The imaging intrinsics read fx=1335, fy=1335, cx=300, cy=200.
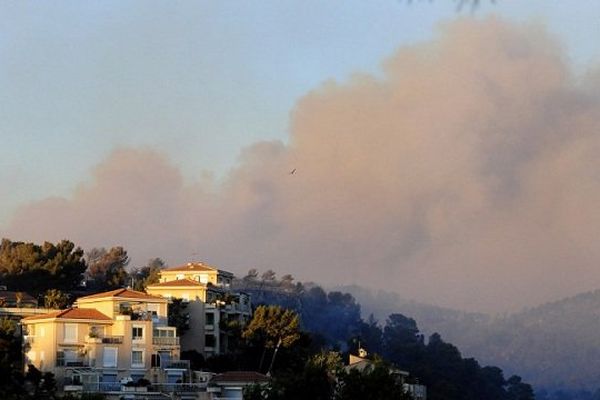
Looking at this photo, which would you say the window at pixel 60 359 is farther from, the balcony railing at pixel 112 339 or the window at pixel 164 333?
the window at pixel 164 333

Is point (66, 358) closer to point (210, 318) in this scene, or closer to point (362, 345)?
point (210, 318)

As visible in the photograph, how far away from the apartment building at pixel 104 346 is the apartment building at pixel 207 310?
7.77m

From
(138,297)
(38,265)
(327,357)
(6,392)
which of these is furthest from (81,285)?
(6,392)

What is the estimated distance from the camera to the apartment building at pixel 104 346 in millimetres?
71938

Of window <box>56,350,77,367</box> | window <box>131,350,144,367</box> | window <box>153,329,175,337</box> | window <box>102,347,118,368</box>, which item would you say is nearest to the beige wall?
window <box>153,329,175,337</box>

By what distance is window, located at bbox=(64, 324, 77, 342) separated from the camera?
7294cm

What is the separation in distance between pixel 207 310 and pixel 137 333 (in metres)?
11.2

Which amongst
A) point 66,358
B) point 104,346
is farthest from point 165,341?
point 66,358

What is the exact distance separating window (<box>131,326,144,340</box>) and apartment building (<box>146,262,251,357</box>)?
9.05 m

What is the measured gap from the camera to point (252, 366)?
80.6 meters

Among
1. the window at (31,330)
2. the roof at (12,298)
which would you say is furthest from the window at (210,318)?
the window at (31,330)

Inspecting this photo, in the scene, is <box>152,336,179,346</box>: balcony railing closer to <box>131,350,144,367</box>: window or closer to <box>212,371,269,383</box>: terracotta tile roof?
<box>131,350,144,367</box>: window

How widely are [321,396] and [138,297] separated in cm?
1865

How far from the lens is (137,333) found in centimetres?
7462
